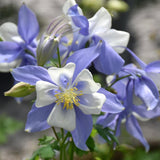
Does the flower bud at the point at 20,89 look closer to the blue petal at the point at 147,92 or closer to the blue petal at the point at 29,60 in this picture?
the blue petal at the point at 29,60

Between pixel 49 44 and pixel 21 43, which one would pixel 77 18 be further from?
pixel 21 43

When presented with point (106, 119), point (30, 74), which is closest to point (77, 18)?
point (30, 74)

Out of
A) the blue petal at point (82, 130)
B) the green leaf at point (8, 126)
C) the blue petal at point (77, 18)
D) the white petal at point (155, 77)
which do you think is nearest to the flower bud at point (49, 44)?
the blue petal at point (77, 18)

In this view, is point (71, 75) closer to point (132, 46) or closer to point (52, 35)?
point (52, 35)

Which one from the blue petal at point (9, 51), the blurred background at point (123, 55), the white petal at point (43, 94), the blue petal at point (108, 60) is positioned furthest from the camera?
the blurred background at point (123, 55)

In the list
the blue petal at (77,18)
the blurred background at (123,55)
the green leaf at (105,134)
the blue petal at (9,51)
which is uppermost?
the blue petal at (77,18)

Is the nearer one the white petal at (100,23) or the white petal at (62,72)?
the white petal at (62,72)

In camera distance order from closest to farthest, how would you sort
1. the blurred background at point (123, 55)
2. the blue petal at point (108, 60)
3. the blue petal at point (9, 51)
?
the blue petal at point (108, 60), the blue petal at point (9, 51), the blurred background at point (123, 55)
